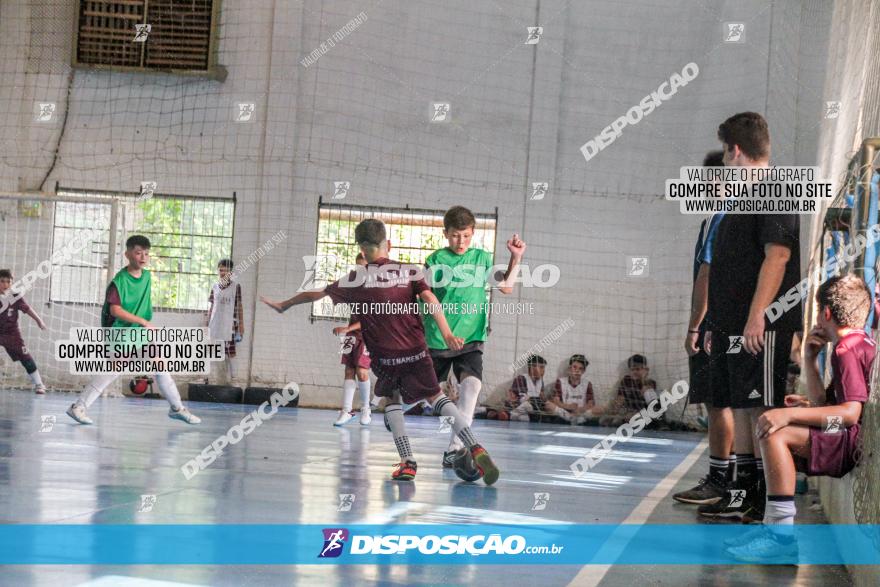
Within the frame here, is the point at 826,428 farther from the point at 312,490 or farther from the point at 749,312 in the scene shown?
the point at 312,490

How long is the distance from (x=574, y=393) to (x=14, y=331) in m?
7.77

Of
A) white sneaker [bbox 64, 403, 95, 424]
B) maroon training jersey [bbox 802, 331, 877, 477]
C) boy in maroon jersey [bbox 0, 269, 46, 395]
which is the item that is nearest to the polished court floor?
white sneaker [bbox 64, 403, 95, 424]

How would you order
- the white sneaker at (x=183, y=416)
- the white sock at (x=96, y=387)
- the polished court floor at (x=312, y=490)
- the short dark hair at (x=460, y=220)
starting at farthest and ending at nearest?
the white sneaker at (x=183, y=416)
the white sock at (x=96, y=387)
the short dark hair at (x=460, y=220)
the polished court floor at (x=312, y=490)

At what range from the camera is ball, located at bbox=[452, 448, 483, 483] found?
6.39m

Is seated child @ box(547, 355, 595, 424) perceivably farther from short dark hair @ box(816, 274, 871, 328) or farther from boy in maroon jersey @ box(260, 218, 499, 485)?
short dark hair @ box(816, 274, 871, 328)

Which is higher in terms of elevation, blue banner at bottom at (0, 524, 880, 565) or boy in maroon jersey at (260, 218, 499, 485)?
boy in maroon jersey at (260, 218, 499, 485)

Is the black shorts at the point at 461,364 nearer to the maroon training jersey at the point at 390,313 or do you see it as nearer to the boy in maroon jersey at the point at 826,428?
the maroon training jersey at the point at 390,313

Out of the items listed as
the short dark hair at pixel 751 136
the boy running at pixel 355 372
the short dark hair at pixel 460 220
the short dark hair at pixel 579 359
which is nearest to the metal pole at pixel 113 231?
the boy running at pixel 355 372

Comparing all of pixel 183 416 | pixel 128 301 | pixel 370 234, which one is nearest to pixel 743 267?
pixel 370 234

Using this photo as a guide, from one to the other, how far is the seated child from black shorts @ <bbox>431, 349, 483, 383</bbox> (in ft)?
25.2

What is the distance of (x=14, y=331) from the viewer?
1402cm

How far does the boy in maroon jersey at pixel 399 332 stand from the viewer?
6.34 m

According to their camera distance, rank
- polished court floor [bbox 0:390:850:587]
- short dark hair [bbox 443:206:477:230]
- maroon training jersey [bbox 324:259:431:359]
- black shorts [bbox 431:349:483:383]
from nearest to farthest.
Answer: polished court floor [bbox 0:390:850:587] < maroon training jersey [bbox 324:259:431:359] < short dark hair [bbox 443:206:477:230] < black shorts [bbox 431:349:483:383]

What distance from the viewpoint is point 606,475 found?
7.57 metres
